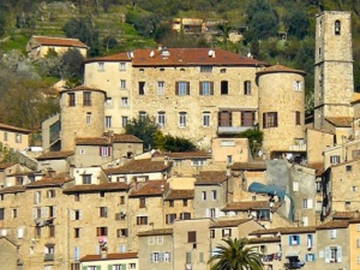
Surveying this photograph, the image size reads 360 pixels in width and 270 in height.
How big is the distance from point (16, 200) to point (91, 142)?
235 inches

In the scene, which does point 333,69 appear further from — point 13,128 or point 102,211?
point 13,128

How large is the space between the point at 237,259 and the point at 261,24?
6695 centimetres

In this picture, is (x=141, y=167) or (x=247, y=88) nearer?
(x=141, y=167)

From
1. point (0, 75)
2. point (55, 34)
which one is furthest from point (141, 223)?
point (55, 34)

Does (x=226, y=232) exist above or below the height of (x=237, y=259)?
above

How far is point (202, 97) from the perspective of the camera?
102 metres

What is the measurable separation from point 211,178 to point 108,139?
8.33 m

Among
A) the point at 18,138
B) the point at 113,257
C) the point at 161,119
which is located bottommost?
the point at 113,257

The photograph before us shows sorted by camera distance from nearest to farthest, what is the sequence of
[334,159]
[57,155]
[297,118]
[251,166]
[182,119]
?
[251,166]
[334,159]
[57,155]
[297,118]
[182,119]

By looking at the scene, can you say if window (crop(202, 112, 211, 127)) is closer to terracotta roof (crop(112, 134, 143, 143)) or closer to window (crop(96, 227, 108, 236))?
terracotta roof (crop(112, 134, 143, 143))

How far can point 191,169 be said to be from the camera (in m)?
94.8

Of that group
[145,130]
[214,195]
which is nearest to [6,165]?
[145,130]

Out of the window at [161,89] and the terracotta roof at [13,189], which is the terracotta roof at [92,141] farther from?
the window at [161,89]

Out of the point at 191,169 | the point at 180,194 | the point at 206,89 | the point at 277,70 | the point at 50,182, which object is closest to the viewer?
the point at 180,194
